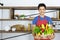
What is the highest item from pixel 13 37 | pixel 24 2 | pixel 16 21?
pixel 24 2

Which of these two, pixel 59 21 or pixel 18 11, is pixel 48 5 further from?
pixel 18 11

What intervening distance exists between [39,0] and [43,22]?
1163 millimetres

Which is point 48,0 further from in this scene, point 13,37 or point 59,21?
point 13,37

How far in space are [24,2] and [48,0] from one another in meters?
0.52

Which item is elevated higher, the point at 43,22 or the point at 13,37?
the point at 43,22

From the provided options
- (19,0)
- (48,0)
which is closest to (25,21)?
(19,0)

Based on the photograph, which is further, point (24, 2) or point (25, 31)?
point (24, 2)

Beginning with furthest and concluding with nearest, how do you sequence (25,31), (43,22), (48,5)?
(48,5), (25,31), (43,22)

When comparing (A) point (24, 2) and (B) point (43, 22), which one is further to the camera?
(A) point (24, 2)

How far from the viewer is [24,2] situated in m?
2.94

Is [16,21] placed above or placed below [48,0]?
below

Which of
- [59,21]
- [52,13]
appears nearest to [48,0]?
[52,13]

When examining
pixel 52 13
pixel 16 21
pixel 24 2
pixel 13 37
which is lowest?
pixel 13 37

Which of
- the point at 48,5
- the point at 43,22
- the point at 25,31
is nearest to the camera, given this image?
the point at 43,22
